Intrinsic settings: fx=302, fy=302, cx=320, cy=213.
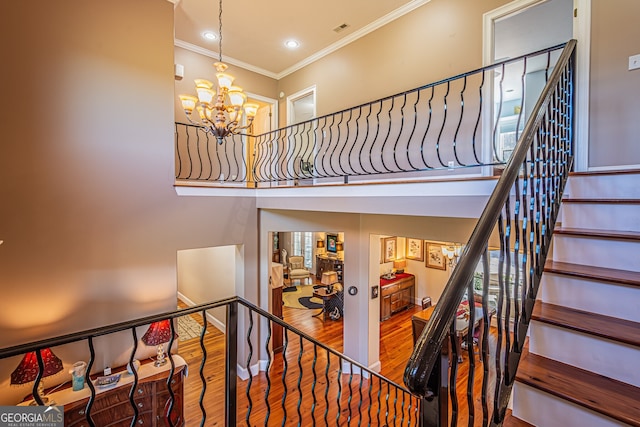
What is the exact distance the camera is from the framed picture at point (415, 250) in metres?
9.08

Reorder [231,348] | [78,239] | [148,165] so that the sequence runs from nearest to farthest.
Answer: [231,348]
[78,239]
[148,165]

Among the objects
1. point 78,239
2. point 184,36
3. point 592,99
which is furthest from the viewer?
point 184,36

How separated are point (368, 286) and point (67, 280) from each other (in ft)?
13.4

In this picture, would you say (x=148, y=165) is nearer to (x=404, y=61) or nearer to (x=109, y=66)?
(x=109, y=66)

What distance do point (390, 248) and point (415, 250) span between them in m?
0.82

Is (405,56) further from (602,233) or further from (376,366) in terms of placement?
(376,366)

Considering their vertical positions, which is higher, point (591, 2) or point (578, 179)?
point (591, 2)

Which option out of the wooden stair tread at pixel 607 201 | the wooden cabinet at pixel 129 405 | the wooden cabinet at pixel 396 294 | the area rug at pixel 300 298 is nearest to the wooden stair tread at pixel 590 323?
the wooden stair tread at pixel 607 201

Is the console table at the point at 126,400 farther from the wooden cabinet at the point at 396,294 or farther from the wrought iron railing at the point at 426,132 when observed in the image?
the wooden cabinet at the point at 396,294

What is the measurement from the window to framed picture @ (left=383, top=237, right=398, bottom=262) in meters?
4.11

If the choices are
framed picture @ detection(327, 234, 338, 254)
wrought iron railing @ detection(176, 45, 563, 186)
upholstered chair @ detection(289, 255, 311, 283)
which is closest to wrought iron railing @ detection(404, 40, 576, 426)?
wrought iron railing @ detection(176, 45, 563, 186)

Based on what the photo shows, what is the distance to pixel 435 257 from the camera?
8.76 meters

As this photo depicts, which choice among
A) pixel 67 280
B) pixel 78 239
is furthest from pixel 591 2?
pixel 67 280

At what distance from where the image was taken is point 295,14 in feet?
15.1
